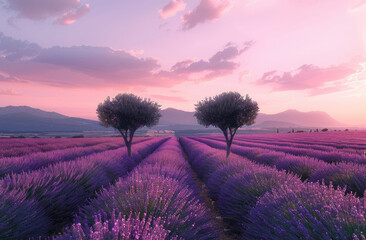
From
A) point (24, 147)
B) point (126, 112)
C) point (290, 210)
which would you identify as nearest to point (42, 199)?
point (290, 210)

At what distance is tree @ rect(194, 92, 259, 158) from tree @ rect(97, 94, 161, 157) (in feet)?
10.5

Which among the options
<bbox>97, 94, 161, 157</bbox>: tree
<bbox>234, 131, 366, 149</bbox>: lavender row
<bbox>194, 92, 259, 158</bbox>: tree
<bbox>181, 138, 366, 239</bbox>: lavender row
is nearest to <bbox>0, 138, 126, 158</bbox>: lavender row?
<bbox>97, 94, 161, 157</bbox>: tree

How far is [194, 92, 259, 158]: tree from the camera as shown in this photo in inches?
402

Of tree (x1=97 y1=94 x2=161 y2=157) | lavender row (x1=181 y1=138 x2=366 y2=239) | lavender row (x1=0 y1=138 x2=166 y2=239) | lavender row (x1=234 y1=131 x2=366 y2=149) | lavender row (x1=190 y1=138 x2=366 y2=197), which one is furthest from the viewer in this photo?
lavender row (x1=234 y1=131 x2=366 y2=149)

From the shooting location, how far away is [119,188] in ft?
10.9

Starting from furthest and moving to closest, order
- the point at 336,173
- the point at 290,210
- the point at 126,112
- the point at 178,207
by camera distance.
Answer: the point at 126,112, the point at 336,173, the point at 178,207, the point at 290,210

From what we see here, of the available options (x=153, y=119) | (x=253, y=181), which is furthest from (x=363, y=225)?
(x=153, y=119)

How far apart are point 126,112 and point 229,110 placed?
17.4ft

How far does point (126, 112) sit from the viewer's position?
11.5m

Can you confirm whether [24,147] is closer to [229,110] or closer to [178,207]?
[229,110]

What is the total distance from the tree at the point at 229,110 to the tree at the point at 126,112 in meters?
3.20

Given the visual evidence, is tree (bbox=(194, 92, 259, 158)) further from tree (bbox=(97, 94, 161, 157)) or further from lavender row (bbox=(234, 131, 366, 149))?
lavender row (bbox=(234, 131, 366, 149))

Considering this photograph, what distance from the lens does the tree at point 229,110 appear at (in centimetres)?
1020

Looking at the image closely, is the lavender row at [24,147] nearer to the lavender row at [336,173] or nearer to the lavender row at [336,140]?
the lavender row at [336,173]
